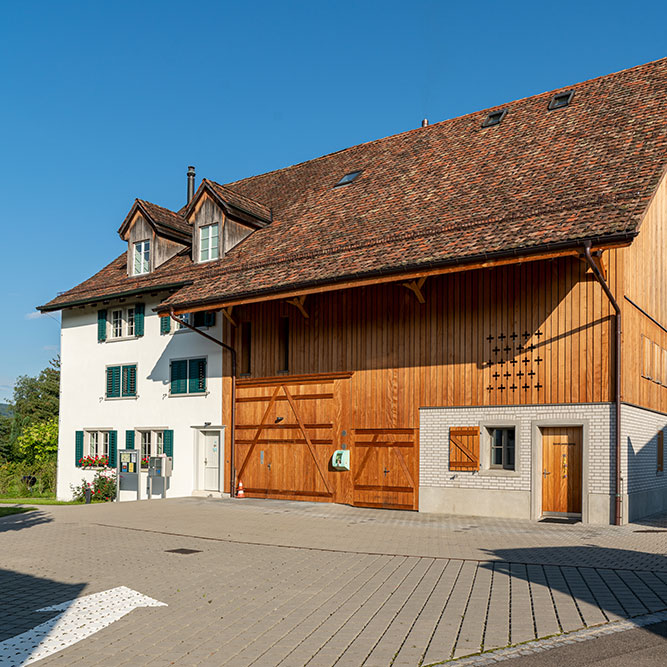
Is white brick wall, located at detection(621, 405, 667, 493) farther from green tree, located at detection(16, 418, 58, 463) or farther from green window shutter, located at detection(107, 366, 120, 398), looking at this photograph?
green tree, located at detection(16, 418, 58, 463)

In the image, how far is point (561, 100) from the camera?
21.7 meters

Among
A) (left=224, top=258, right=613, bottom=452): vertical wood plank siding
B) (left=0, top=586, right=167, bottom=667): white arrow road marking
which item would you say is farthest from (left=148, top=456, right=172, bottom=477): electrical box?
(left=0, top=586, right=167, bottom=667): white arrow road marking

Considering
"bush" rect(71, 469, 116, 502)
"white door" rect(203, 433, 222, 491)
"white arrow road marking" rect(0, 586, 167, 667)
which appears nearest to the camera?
"white arrow road marking" rect(0, 586, 167, 667)

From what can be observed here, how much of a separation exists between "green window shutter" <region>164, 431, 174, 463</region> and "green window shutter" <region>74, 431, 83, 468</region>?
4.68m

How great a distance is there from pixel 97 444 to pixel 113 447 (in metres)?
1.08

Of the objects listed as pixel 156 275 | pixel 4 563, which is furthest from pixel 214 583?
pixel 156 275

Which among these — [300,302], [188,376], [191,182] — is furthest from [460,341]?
[191,182]

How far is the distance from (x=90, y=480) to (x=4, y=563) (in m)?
16.2

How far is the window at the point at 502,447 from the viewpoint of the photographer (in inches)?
694

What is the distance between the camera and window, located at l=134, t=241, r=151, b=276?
27498mm

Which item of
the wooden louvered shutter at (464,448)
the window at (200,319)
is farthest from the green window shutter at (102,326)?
the wooden louvered shutter at (464,448)

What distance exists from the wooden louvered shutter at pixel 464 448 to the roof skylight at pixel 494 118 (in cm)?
963

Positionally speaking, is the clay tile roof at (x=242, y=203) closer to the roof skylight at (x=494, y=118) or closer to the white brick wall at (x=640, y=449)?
the roof skylight at (x=494, y=118)

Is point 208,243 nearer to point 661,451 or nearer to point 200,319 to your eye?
point 200,319
